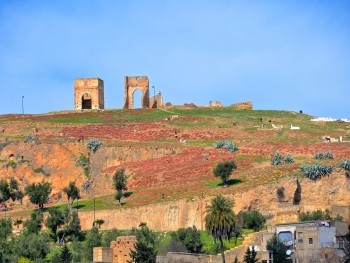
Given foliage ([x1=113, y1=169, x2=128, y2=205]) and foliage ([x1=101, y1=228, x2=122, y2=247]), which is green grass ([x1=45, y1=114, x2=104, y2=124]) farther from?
foliage ([x1=101, y1=228, x2=122, y2=247])

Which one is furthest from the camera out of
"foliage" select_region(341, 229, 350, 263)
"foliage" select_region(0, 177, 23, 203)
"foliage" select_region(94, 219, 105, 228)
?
"foliage" select_region(0, 177, 23, 203)

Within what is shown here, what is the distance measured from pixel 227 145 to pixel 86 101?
3746 cm

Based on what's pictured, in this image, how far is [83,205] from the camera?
106 m

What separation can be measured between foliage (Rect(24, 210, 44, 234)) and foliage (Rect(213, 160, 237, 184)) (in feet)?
48.0

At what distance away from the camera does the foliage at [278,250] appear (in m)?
79.8

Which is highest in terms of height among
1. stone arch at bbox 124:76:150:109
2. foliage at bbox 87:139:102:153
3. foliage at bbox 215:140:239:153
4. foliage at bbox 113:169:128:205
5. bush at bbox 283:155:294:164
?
stone arch at bbox 124:76:150:109

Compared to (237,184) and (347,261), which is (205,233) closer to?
(237,184)

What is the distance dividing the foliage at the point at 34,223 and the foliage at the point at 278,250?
2329 cm

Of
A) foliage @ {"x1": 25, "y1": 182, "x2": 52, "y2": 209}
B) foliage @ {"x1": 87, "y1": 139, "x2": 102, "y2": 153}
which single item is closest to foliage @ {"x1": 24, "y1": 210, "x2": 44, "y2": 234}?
foliage @ {"x1": 25, "y1": 182, "x2": 52, "y2": 209}

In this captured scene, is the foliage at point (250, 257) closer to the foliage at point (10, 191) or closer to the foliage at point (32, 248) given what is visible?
the foliage at point (32, 248)

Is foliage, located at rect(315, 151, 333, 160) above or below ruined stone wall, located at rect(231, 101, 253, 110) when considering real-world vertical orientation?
below

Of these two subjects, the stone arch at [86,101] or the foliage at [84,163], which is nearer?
the foliage at [84,163]

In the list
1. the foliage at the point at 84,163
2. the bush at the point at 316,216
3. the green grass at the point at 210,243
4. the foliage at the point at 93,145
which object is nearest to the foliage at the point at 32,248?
the green grass at the point at 210,243

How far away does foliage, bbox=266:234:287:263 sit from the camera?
7975 centimetres
